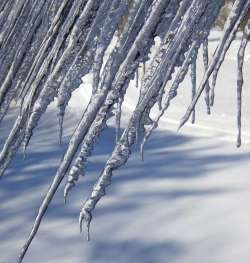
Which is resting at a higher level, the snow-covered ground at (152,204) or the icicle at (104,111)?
the icicle at (104,111)

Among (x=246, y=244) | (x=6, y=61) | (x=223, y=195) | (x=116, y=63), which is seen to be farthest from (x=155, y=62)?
(x=223, y=195)

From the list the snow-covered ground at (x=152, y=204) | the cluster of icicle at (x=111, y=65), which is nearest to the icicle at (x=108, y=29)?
the cluster of icicle at (x=111, y=65)

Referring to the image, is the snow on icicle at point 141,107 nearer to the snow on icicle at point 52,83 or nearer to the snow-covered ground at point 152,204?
the snow on icicle at point 52,83

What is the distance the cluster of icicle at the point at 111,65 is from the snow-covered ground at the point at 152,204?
218cm

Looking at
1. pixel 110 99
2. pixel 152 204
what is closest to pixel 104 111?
pixel 110 99

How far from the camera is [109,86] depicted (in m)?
0.46

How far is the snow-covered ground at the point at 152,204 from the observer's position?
8.91ft

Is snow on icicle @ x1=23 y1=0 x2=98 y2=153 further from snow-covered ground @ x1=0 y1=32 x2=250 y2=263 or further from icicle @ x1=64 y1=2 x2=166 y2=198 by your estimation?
snow-covered ground @ x1=0 y1=32 x2=250 y2=263

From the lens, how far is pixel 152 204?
3.22 m

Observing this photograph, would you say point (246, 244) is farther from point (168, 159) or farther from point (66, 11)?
point (66, 11)

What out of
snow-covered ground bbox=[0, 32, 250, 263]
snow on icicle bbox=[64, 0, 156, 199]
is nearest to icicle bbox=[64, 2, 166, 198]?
snow on icicle bbox=[64, 0, 156, 199]

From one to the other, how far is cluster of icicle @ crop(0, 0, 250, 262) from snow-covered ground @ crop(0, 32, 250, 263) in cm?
218

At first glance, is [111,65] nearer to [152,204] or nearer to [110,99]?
[110,99]

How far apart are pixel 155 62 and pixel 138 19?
34mm
